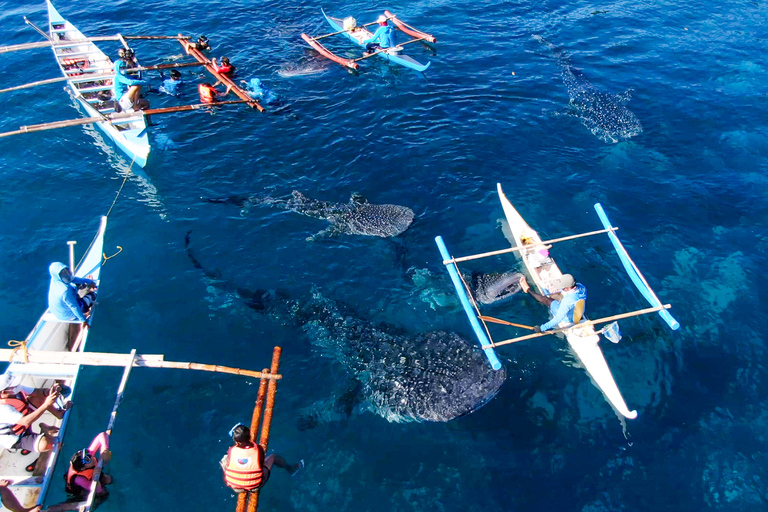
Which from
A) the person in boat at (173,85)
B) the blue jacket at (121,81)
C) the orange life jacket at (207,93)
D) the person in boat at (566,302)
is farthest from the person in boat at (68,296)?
the person in boat at (566,302)

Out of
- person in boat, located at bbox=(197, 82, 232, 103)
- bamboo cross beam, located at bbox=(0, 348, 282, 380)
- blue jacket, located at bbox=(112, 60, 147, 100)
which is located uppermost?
blue jacket, located at bbox=(112, 60, 147, 100)

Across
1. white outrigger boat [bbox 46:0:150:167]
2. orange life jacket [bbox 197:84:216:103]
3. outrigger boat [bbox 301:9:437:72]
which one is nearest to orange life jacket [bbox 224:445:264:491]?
white outrigger boat [bbox 46:0:150:167]

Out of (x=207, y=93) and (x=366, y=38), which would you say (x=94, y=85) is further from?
(x=366, y=38)

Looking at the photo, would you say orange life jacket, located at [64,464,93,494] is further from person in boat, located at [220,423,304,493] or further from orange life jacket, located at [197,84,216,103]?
orange life jacket, located at [197,84,216,103]

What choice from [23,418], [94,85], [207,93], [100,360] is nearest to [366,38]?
[207,93]

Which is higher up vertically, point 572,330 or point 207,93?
point 207,93
